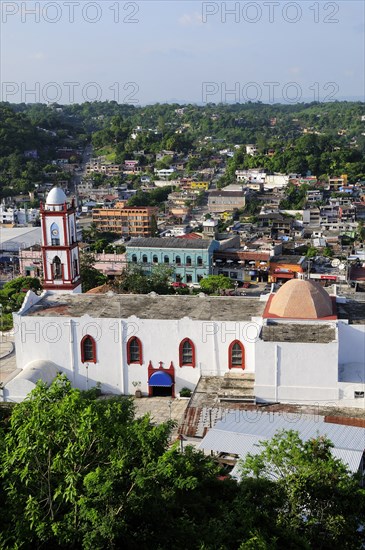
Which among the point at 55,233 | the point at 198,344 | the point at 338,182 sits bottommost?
the point at 198,344

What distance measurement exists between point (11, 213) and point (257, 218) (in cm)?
2527

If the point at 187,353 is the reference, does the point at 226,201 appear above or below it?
above

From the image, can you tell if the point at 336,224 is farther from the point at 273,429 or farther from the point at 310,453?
the point at 310,453

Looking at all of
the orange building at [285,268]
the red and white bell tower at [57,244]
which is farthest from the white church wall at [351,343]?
the orange building at [285,268]

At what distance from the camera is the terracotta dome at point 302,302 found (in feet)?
69.4

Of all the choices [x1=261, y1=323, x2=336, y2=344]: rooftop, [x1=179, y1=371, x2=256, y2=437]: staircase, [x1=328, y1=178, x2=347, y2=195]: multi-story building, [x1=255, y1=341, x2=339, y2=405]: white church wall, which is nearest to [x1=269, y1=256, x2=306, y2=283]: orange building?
[x1=179, y1=371, x2=256, y2=437]: staircase

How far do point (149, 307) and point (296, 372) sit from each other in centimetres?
602

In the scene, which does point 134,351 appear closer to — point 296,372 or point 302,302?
point 296,372

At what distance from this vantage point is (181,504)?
36.5 ft

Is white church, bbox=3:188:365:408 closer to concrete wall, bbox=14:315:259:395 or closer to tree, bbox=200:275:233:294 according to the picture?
concrete wall, bbox=14:315:259:395

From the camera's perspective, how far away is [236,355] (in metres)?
22.1

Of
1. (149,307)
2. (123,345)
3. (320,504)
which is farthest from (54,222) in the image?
(320,504)

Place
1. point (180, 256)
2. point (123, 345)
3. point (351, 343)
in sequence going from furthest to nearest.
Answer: point (180, 256), point (123, 345), point (351, 343)

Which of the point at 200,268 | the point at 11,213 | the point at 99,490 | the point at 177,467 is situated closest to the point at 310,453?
the point at 177,467
